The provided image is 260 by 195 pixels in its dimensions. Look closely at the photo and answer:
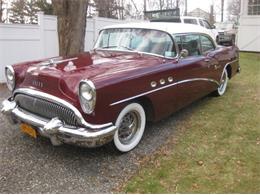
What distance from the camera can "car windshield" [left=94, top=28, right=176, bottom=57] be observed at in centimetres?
510

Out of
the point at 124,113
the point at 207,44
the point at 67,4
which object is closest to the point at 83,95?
Result: the point at 124,113

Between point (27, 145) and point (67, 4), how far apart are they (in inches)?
183

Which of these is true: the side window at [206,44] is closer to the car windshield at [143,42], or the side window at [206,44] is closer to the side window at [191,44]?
the side window at [191,44]

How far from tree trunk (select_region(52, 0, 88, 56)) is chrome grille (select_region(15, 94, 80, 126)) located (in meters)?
4.14

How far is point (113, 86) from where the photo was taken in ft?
12.5

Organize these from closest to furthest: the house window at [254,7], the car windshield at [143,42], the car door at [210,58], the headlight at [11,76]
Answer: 1. the headlight at [11,76]
2. the car windshield at [143,42]
3. the car door at [210,58]
4. the house window at [254,7]

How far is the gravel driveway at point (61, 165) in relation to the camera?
137 inches

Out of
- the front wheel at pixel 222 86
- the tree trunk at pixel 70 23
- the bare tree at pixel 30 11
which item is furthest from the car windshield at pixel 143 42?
the bare tree at pixel 30 11

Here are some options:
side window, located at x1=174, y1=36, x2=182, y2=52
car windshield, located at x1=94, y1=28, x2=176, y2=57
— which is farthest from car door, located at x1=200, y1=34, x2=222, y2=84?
car windshield, located at x1=94, y1=28, x2=176, y2=57

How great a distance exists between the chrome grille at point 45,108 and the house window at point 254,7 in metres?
13.4

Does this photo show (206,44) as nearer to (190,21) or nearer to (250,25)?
(250,25)

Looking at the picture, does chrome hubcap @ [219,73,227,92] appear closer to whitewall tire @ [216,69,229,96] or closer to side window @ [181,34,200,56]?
whitewall tire @ [216,69,229,96]

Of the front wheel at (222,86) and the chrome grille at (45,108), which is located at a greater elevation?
the chrome grille at (45,108)

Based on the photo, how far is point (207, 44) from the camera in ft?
21.6
